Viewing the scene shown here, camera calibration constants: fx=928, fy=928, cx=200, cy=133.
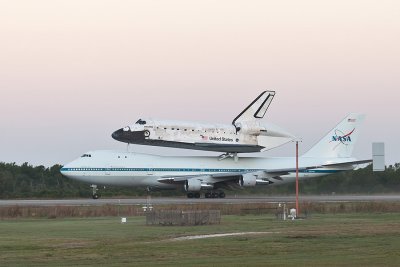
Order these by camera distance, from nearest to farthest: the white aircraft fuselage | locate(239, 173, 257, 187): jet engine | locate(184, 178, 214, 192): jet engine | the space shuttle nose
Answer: the white aircraft fuselage → locate(184, 178, 214, 192): jet engine → locate(239, 173, 257, 187): jet engine → the space shuttle nose

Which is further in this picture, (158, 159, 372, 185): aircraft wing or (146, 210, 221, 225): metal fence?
(158, 159, 372, 185): aircraft wing

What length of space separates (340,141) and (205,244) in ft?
186

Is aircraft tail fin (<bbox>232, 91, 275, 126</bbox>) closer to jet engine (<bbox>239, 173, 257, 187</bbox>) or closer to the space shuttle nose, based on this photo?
jet engine (<bbox>239, 173, 257, 187</bbox>)

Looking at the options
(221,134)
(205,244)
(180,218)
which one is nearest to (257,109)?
(221,134)

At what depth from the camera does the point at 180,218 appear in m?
42.0

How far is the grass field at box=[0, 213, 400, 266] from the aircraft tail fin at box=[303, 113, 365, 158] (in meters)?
41.8

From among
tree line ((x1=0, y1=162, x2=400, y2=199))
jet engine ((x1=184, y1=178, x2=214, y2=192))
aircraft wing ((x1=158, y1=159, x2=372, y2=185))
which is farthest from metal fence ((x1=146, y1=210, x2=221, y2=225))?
tree line ((x1=0, y1=162, x2=400, y2=199))

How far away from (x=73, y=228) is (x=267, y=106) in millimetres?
48502

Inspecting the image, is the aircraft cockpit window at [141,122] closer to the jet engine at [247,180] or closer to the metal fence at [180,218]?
the jet engine at [247,180]

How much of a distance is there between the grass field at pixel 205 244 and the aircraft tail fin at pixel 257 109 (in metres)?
41.8

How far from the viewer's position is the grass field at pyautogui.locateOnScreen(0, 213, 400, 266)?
26.1 m

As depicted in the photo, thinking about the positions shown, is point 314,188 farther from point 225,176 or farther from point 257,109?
point 225,176

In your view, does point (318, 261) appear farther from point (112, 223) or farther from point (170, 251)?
point (112, 223)

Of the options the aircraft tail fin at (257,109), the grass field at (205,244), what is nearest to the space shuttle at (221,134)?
the aircraft tail fin at (257,109)
